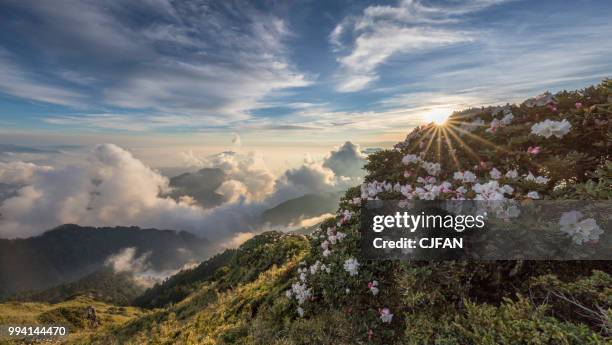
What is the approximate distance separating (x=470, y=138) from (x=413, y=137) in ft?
5.37

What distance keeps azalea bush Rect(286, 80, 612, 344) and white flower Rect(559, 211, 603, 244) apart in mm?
14

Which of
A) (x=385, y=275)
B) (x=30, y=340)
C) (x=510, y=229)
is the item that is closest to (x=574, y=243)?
(x=510, y=229)

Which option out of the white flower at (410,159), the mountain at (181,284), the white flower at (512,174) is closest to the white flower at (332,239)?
the white flower at (410,159)

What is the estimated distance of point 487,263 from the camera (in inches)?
205

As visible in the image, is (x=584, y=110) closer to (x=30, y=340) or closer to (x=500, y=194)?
(x=500, y=194)

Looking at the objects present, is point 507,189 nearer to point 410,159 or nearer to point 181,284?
point 410,159

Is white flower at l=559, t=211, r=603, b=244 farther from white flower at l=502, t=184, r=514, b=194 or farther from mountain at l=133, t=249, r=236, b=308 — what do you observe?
mountain at l=133, t=249, r=236, b=308

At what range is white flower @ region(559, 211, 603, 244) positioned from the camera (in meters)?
4.41

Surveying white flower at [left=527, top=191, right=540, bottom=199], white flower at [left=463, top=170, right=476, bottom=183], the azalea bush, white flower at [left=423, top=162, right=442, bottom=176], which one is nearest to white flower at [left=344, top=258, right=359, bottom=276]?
the azalea bush

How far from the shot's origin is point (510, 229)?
15.3 feet

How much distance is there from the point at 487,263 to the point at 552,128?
2.92 m

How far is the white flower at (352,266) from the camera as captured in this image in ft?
23.0

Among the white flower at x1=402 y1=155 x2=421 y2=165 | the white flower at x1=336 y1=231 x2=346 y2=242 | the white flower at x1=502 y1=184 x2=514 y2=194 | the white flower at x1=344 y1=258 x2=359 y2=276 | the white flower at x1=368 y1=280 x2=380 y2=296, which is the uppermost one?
the white flower at x1=402 y1=155 x2=421 y2=165

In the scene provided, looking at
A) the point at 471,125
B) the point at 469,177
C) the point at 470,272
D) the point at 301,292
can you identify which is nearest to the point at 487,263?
the point at 470,272
